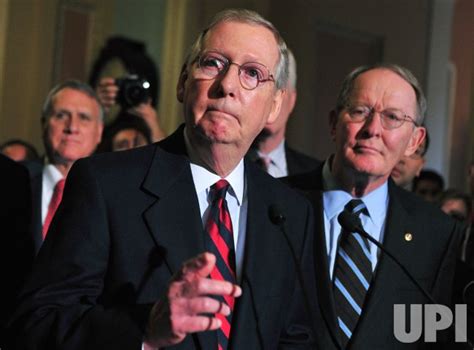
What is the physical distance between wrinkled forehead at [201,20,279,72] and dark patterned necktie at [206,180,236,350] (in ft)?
0.97

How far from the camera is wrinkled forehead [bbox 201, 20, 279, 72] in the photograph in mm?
2193

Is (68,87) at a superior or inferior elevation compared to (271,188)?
superior

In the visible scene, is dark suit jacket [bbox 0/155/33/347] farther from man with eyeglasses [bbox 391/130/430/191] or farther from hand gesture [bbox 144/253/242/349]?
man with eyeglasses [bbox 391/130/430/191]

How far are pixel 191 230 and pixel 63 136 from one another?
5.88ft

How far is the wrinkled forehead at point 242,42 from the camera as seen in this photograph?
2.19m

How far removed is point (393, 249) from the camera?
279cm

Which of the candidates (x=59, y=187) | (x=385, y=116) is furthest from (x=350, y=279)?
(x=59, y=187)

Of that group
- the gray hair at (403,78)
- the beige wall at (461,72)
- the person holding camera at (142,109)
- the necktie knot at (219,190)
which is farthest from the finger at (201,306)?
the beige wall at (461,72)

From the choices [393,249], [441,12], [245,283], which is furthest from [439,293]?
[441,12]

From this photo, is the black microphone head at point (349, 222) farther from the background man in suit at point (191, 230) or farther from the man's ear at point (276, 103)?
the man's ear at point (276, 103)

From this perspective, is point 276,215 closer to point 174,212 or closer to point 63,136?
point 174,212

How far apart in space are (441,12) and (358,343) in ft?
18.9

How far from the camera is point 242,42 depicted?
2.20 metres

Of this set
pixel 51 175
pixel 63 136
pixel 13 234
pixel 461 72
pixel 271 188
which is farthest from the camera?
pixel 461 72
